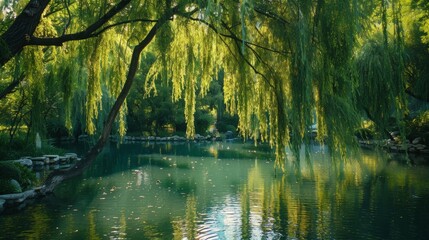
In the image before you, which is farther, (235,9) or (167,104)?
(167,104)

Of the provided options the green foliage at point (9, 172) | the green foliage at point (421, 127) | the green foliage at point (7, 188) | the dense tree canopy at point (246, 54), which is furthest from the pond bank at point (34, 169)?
the green foliage at point (421, 127)

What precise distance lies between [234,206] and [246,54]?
5.30m

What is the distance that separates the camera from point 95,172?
617 inches

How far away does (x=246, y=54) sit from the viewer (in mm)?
5117

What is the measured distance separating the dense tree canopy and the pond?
61 centimetres

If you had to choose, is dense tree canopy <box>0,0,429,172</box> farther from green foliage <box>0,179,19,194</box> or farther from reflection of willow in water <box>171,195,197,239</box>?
green foliage <box>0,179,19,194</box>

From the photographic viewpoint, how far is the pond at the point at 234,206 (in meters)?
7.52

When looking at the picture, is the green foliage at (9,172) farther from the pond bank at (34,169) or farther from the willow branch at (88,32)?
the willow branch at (88,32)

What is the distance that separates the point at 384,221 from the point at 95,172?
1060cm

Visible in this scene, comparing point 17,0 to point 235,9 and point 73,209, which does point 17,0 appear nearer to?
point 235,9

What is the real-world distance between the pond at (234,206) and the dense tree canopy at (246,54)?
608 mm

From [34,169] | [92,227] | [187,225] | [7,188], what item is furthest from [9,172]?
[187,225]

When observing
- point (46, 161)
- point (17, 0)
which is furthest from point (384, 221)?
point (46, 161)

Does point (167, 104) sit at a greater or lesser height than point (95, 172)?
greater
